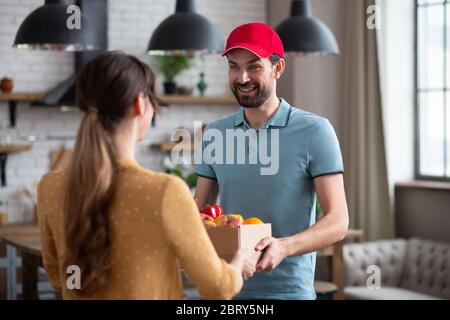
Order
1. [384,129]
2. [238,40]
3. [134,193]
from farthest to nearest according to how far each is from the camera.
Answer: [384,129], [238,40], [134,193]

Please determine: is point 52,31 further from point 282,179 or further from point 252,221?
point 252,221

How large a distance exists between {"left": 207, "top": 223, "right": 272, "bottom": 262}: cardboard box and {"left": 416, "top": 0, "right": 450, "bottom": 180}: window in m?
4.70

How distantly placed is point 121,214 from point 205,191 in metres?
1.00

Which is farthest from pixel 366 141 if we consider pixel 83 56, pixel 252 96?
pixel 252 96

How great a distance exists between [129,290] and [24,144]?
18.4ft

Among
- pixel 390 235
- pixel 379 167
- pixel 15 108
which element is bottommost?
pixel 390 235

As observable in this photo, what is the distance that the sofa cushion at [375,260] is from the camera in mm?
6648

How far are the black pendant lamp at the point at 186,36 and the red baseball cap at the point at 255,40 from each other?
8.29ft

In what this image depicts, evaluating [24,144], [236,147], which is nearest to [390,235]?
[24,144]

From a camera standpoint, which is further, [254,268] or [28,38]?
[28,38]

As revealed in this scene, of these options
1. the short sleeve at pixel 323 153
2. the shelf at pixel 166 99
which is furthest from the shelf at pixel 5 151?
the short sleeve at pixel 323 153

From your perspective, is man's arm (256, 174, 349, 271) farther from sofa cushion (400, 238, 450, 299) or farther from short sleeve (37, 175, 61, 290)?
sofa cushion (400, 238, 450, 299)

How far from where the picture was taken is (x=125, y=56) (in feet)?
6.59

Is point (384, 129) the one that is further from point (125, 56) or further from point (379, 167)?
point (125, 56)
